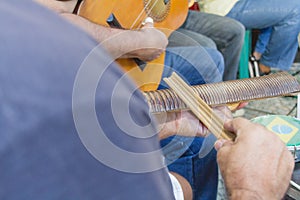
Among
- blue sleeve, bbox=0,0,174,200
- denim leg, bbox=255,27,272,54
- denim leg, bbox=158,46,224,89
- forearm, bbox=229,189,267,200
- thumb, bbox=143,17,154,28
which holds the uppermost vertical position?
blue sleeve, bbox=0,0,174,200

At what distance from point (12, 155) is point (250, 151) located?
420 mm

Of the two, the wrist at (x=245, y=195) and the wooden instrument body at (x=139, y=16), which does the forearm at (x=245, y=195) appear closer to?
the wrist at (x=245, y=195)

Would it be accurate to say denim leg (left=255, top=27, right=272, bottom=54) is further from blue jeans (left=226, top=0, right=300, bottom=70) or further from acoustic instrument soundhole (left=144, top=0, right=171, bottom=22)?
acoustic instrument soundhole (left=144, top=0, right=171, bottom=22)

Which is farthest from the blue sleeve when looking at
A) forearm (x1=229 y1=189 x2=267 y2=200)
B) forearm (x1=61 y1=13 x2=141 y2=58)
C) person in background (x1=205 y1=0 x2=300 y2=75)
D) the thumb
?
person in background (x1=205 y1=0 x2=300 y2=75)

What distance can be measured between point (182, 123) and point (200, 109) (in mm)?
149

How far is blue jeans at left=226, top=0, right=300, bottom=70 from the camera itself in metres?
1.98

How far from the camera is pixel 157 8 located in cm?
140

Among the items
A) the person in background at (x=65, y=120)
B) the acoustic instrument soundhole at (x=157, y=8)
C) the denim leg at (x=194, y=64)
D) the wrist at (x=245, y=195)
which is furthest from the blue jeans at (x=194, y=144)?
the person in background at (x=65, y=120)

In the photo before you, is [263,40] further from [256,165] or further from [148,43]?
[256,165]

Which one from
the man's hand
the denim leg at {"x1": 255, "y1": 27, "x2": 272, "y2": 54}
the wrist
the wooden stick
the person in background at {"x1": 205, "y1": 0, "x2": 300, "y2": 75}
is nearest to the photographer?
the wrist

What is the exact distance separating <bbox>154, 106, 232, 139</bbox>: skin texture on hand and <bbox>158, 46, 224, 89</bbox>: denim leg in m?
0.37

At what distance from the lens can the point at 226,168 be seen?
0.70m

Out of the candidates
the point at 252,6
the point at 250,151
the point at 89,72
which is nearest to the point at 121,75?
the point at 89,72

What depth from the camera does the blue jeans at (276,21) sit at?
1.98 metres
